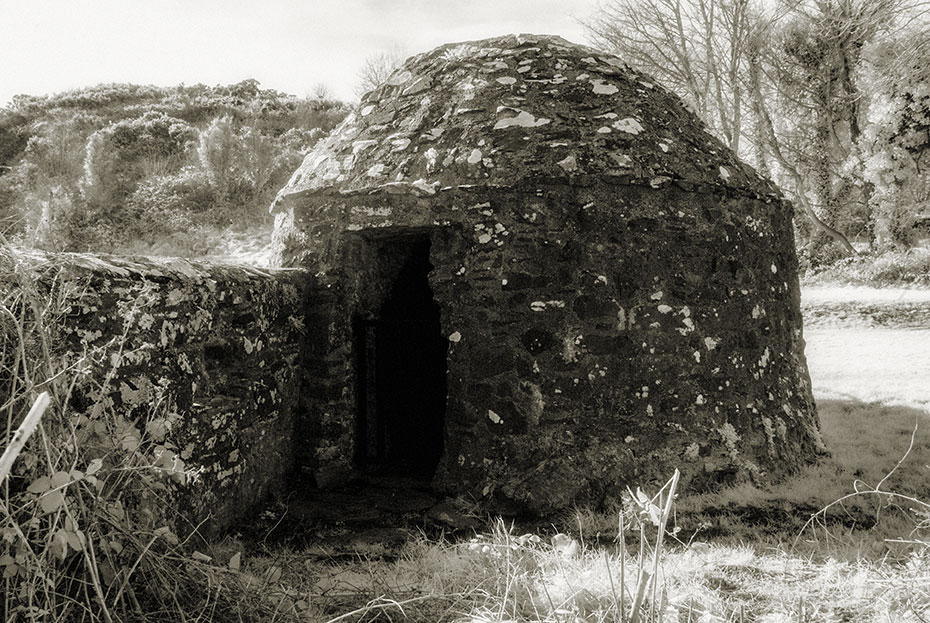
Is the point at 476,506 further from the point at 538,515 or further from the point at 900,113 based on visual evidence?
the point at 900,113

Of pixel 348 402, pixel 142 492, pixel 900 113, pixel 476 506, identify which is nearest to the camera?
pixel 142 492

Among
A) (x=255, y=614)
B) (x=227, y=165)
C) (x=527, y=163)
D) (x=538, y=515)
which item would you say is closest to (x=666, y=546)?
(x=538, y=515)

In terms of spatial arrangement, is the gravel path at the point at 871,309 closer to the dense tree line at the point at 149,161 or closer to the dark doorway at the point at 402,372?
the dark doorway at the point at 402,372

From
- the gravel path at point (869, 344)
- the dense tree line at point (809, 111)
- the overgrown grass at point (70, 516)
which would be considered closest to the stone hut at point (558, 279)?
the overgrown grass at point (70, 516)

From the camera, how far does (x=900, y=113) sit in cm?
1617

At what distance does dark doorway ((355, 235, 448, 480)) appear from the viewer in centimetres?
519

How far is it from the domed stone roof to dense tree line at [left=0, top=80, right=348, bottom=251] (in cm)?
1302

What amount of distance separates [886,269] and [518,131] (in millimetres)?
16813

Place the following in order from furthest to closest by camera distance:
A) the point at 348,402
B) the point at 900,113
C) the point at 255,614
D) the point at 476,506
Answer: the point at 900,113 → the point at 348,402 → the point at 476,506 → the point at 255,614

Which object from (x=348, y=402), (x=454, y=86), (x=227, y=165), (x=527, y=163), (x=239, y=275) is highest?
(x=227, y=165)

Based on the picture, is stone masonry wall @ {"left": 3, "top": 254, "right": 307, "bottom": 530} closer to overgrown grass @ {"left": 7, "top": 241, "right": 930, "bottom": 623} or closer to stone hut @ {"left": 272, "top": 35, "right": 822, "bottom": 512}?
overgrown grass @ {"left": 7, "top": 241, "right": 930, "bottom": 623}

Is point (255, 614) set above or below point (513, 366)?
below

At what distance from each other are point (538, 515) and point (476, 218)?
6.34 feet

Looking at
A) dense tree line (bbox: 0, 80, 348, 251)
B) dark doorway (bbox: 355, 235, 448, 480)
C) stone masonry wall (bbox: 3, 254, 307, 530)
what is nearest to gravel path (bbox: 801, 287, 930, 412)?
dark doorway (bbox: 355, 235, 448, 480)
